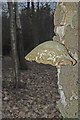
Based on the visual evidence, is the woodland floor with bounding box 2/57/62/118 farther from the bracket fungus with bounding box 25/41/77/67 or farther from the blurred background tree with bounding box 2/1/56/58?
the bracket fungus with bounding box 25/41/77/67

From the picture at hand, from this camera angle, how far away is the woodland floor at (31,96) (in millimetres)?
3514

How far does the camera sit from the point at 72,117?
818 millimetres

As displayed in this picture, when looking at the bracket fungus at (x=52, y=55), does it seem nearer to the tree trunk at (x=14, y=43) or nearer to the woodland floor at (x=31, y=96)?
the woodland floor at (x=31, y=96)

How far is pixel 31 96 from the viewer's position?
420cm

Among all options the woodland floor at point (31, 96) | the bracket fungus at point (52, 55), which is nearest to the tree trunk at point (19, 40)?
the woodland floor at point (31, 96)

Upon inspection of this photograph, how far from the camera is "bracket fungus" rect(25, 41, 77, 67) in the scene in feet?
2.38

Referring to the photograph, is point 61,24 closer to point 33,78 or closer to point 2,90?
point 2,90

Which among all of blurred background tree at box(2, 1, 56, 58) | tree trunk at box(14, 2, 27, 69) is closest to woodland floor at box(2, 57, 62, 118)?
tree trunk at box(14, 2, 27, 69)

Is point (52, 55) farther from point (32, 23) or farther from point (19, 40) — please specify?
point (32, 23)

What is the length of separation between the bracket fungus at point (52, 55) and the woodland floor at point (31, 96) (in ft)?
6.36

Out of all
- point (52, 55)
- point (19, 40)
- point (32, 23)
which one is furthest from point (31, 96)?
point (52, 55)

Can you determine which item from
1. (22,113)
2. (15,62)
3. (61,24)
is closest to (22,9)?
(15,62)

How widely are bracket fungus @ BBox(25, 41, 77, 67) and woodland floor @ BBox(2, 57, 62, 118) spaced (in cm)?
194

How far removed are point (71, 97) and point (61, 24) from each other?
0.68 feet
